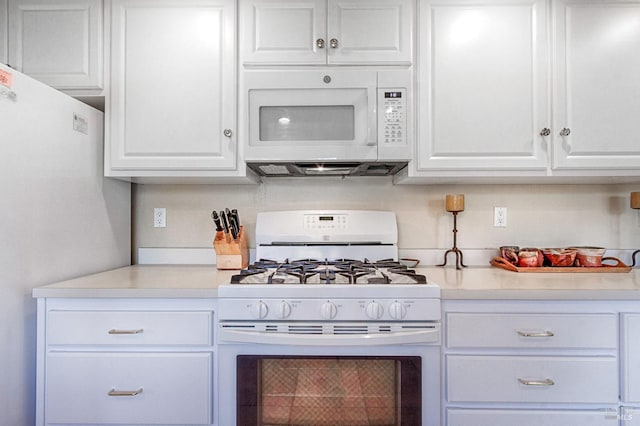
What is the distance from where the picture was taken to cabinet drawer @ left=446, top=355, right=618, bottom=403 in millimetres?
1275

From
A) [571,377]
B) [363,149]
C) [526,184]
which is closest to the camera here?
[571,377]

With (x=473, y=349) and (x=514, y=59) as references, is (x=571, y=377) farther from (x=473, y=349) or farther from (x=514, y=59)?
(x=514, y=59)

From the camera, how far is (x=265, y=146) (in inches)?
63.2

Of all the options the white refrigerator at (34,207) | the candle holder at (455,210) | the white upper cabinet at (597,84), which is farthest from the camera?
the candle holder at (455,210)

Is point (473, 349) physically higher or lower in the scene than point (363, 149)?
lower

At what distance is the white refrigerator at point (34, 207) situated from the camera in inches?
47.8

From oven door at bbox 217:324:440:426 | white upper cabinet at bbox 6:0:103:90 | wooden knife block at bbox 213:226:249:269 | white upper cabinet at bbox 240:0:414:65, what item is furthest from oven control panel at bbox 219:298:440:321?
white upper cabinet at bbox 6:0:103:90

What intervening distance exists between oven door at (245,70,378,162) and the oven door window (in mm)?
850

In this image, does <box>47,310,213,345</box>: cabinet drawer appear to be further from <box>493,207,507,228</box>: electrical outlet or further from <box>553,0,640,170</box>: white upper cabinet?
<box>553,0,640,170</box>: white upper cabinet

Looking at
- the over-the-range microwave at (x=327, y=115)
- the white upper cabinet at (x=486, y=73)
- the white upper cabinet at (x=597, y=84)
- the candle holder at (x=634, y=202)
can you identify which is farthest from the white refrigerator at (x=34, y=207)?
the candle holder at (x=634, y=202)

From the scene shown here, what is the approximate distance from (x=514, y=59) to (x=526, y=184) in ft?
2.23

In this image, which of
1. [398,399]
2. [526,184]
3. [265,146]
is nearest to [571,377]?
[398,399]

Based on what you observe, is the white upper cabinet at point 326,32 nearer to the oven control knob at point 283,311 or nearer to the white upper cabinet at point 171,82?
the white upper cabinet at point 171,82

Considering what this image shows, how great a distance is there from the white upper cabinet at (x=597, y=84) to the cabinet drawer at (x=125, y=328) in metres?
1.72
